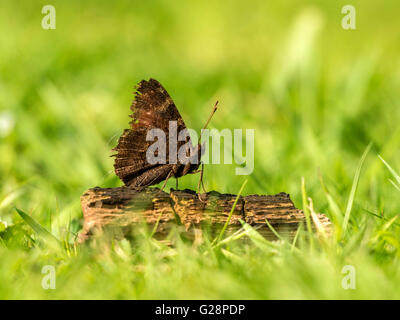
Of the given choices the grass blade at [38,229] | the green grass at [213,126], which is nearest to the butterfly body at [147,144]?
the green grass at [213,126]

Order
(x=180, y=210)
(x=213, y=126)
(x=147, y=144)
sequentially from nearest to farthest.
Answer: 1. (x=180, y=210)
2. (x=147, y=144)
3. (x=213, y=126)

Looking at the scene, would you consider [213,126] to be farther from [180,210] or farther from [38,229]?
[38,229]

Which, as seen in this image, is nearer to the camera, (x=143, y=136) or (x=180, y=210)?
(x=180, y=210)

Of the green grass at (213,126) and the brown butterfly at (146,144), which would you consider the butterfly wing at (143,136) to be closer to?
the brown butterfly at (146,144)

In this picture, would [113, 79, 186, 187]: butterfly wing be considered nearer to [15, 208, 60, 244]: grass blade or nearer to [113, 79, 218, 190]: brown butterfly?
[113, 79, 218, 190]: brown butterfly

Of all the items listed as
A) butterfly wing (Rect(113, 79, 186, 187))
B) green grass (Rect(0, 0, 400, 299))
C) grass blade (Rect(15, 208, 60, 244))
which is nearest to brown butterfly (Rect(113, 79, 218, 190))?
butterfly wing (Rect(113, 79, 186, 187))

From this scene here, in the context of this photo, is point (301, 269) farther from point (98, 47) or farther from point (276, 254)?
point (98, 47)

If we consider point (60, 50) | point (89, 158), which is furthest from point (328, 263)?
point (60, 50)

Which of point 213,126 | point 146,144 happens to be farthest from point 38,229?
point 213,126

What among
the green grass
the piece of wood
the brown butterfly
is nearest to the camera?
the green grass

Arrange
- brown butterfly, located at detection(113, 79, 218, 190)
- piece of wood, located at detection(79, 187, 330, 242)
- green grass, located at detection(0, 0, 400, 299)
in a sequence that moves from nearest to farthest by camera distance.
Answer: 1. green grass, located at detection(0, 0, 400, 299)
2. piece of wood, located at detection(79, 187, 330, 242)
3. brown butterfly, located at detection(113, 79, 218, 190)
